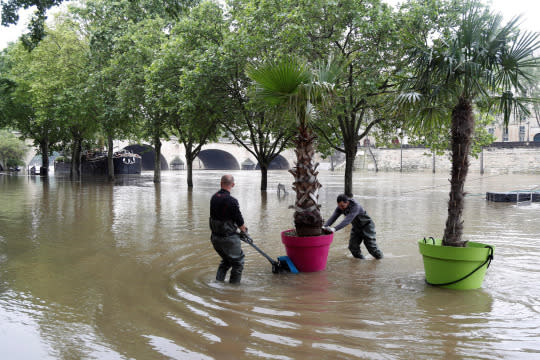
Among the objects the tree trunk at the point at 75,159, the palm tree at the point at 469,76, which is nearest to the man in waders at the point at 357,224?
the palm tree at the point at 469,76

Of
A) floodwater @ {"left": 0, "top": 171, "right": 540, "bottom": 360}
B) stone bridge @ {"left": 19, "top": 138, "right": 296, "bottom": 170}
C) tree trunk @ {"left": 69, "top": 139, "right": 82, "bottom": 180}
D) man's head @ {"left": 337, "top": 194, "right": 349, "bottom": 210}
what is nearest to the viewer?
floodwater @ {"left": 0, "top": 171, "right": 540, "bottom": 360}

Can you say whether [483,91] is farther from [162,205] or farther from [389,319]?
[162,205]

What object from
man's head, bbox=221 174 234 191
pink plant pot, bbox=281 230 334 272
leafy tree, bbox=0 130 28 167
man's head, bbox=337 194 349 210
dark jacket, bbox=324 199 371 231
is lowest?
pink plant pot, bbox=281 230 334 272

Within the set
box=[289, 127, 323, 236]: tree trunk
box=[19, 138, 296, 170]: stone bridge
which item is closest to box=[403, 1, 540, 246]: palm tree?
box=[289, 127, 323, 236]: tree trunk

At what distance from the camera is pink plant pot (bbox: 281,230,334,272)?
Answer: 6.33 m

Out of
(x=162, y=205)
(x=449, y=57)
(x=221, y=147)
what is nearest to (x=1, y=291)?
(x=449, y=57)

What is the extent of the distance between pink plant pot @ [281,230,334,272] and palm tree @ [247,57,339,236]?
19cm

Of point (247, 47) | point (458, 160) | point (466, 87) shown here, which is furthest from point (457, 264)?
point (247, 47)

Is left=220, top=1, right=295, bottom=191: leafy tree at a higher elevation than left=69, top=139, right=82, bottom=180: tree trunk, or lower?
higher

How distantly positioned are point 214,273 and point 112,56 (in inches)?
861

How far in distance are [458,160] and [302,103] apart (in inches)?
87.7

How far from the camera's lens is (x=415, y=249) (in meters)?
8.31

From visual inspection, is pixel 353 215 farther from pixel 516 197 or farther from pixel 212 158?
pixel 212 158

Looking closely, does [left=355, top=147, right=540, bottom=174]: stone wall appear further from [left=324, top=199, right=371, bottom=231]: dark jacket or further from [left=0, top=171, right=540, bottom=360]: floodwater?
[left=0, top=171, right=540, bottom=360]: floodwater
